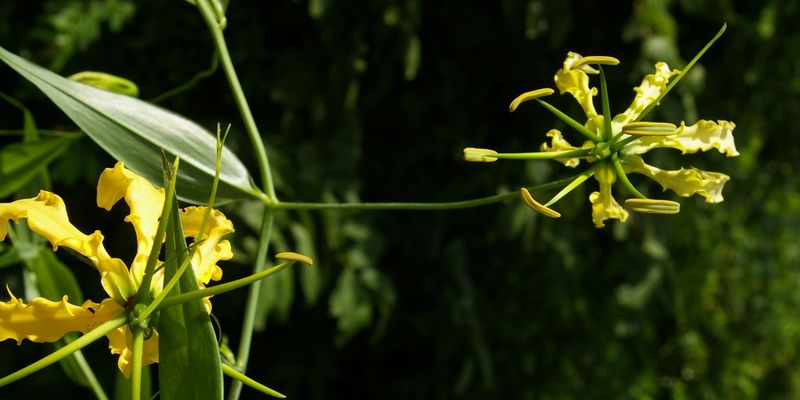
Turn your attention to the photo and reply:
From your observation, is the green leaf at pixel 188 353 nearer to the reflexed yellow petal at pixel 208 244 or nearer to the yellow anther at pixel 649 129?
the reflexed yellow petal at pixel 208 244

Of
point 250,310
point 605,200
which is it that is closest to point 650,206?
point 605,200

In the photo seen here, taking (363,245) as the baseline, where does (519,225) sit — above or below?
above

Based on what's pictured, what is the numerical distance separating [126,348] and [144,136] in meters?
0.18

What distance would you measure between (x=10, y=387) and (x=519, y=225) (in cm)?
72

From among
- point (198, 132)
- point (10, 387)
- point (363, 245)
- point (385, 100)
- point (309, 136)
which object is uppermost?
point (385, 100)

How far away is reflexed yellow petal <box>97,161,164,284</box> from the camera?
48 cm

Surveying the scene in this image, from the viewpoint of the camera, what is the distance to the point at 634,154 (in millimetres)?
565

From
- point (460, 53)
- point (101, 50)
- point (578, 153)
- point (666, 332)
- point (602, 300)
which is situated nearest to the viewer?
point (578, 153)

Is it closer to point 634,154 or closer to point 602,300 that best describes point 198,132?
point 634,154

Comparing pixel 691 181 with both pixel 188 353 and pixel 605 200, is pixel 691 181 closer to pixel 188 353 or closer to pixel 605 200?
pixel 605 200

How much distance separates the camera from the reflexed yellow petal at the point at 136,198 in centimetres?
48

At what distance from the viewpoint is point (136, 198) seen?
490 mm

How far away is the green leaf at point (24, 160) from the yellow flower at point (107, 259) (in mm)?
254

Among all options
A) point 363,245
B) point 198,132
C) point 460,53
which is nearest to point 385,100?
point 460,53
